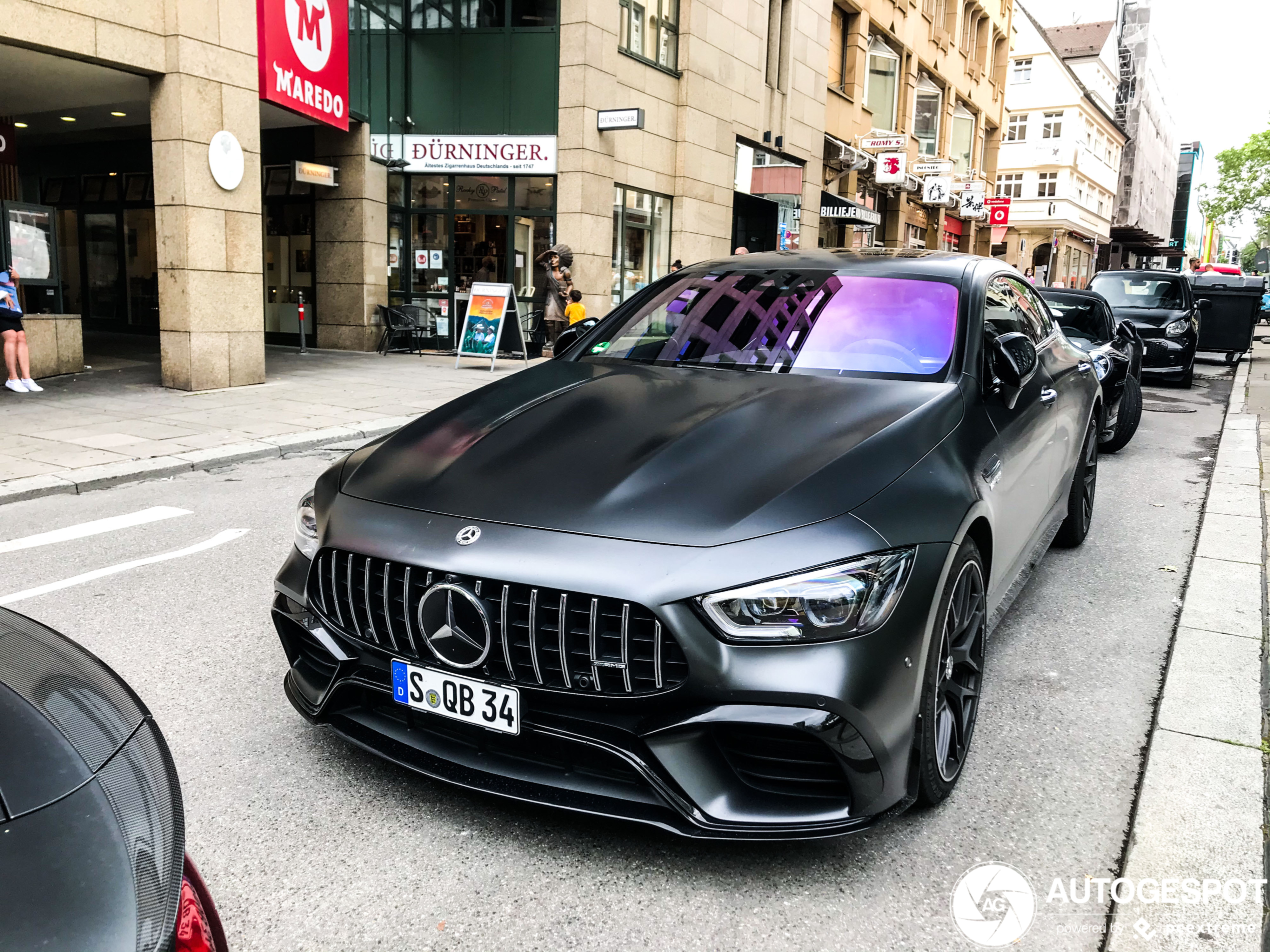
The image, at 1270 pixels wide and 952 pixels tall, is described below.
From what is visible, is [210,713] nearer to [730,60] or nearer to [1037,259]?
[730,60]

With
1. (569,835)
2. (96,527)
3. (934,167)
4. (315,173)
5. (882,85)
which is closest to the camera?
(569,835)

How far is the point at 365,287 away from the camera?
18.2 metres

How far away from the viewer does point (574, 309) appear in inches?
631

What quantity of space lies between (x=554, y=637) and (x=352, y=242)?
17.1m

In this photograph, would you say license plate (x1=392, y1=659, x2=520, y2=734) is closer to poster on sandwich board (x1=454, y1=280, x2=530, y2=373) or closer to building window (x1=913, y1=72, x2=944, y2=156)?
poster on sandwich board (x1=454, y1=280, x2=530, y2=373)

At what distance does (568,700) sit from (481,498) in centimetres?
62

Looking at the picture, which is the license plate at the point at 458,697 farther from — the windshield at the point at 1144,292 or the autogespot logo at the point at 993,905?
the windshield at the point at 1144,292

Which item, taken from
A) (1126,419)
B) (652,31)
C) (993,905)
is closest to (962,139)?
(652,31)

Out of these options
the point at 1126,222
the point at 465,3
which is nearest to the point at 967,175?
the point at 465,3

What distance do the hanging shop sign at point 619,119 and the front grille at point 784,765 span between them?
16.5 m

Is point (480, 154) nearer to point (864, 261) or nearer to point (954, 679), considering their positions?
point (864, 261)

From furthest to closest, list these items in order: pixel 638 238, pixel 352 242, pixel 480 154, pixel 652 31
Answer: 1. pixel 638 238
2. pixel 652 31
3. pixel 480 154
4. pixel 352 242

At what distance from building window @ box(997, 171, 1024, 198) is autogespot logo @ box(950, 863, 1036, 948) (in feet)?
230

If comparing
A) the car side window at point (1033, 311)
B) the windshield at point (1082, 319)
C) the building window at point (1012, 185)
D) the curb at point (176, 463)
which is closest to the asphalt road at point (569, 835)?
the car side window at point (1033, 311)
